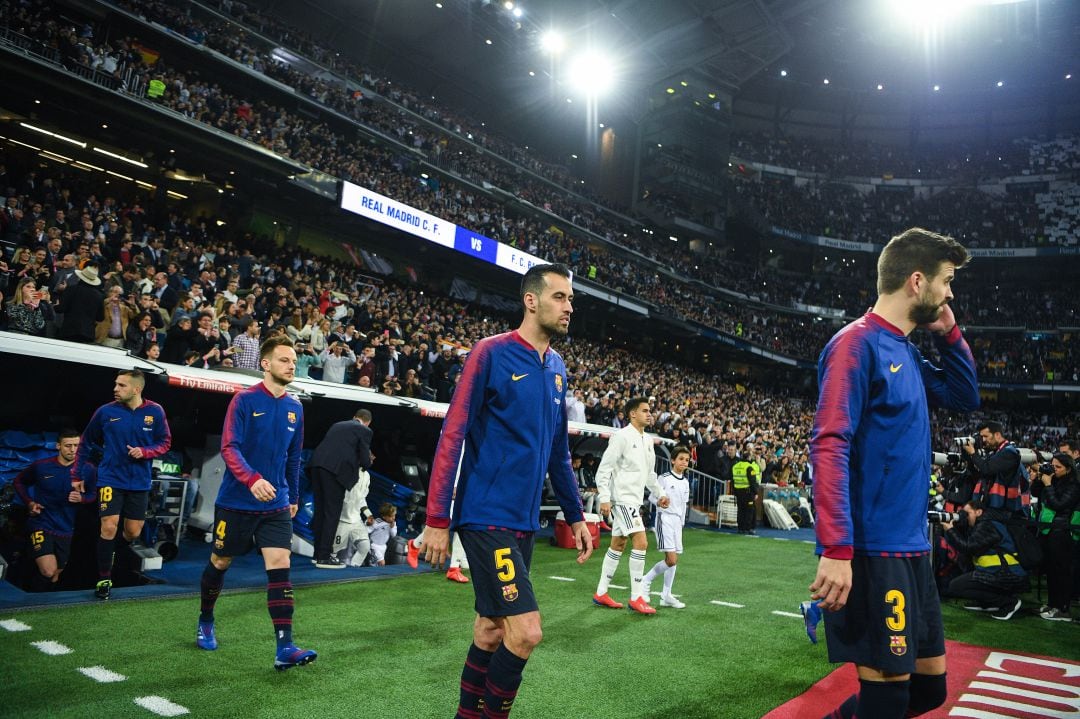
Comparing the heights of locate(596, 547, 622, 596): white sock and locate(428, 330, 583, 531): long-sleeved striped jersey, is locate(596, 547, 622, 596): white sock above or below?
below

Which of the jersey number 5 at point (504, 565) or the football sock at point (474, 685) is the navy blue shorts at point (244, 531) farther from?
the jersey number 5 at point (504, 565)

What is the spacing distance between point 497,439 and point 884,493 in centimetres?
154

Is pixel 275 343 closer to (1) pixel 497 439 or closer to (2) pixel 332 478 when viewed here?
(1) pixel 497 439

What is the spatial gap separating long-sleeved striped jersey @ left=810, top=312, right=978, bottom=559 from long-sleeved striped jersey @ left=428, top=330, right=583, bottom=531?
1180mm

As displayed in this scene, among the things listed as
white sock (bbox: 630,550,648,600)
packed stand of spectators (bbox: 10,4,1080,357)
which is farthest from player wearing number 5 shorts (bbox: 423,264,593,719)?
packed stand of spectators (bbox: 10,4,1080,357)

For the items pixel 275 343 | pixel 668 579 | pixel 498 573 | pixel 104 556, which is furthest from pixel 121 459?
pixel 668 579

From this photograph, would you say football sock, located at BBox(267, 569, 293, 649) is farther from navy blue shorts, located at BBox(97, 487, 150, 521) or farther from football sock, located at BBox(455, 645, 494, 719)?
navy blue shorts, located at BBox(97, 487, 150, 521)

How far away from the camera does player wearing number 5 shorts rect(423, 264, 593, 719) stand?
9.06ft

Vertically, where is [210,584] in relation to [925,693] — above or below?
below

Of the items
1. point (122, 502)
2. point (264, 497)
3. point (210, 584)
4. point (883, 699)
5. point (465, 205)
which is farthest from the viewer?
point (465, 205)

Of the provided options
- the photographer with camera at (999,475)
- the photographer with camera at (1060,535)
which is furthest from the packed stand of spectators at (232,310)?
the photographer with camera at (1060,535)

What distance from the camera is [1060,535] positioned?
7977 millimetres

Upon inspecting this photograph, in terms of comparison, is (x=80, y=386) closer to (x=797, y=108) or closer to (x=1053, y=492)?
(x=1053, y=492)

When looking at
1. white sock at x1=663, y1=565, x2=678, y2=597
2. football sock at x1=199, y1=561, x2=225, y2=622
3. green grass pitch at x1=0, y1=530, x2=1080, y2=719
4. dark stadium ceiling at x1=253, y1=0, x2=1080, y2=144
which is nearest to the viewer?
green grass pitch at x1=0, y1=530, x2=1080, y2=719
